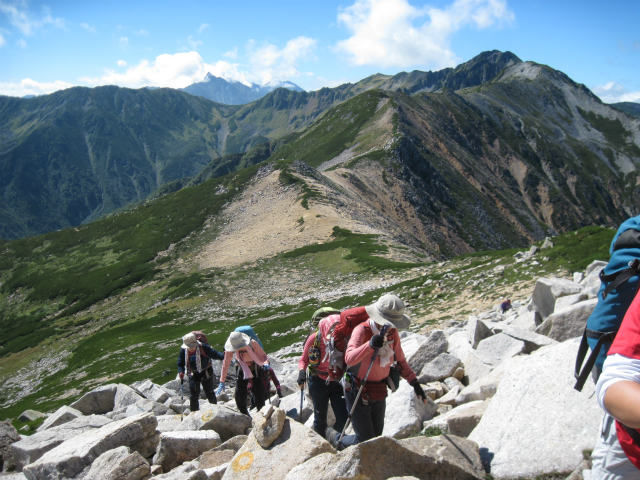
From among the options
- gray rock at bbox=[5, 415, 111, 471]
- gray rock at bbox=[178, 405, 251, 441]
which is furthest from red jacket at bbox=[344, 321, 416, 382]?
gray rock at bbox=[5, 415, 111, 471]

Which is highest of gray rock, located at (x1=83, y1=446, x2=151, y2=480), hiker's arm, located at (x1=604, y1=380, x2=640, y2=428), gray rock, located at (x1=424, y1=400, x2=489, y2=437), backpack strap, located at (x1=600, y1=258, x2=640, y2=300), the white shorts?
backpack strap, located at (x1=600, y1=258, x2=640, y2=300)

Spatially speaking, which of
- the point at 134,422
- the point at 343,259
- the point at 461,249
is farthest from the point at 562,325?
the point at 461,249

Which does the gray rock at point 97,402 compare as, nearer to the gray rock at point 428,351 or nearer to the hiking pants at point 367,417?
the gray rock at point 428,351

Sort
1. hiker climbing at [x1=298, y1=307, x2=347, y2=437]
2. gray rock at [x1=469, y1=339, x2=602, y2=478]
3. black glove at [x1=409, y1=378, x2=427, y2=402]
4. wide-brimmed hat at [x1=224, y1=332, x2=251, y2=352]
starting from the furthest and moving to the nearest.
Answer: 1. wide-brimmed hat at [x1=224, y1=332, x2=251, y2=352]
2. hiker climbing at [x1=298, y1=307, x2=347, y2=437]
3. black glove at [x1=409, y1=378, x2=427, y2=402]
4. gray rock at [x1=469, y1=339, x2=602, y2=478]

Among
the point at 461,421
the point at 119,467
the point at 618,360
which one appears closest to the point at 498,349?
the point at 461,421

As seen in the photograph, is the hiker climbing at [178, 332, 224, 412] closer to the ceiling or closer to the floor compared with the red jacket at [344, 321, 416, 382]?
closer to the floor

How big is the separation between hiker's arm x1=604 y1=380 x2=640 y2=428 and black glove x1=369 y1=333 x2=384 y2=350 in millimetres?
3729

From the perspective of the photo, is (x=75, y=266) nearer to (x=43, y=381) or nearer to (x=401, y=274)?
(x=43, y=381)

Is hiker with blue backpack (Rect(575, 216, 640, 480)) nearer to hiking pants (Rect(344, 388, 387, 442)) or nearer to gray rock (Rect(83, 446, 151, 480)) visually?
hiking pants (Rect(344, 388, 387, 442))

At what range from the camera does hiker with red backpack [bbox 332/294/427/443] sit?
6.76m

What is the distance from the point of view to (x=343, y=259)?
176 ft

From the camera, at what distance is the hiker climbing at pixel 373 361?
6.76m

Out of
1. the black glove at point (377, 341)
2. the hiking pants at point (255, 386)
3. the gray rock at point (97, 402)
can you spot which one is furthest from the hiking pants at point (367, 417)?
the gray rock at point (97, 402)

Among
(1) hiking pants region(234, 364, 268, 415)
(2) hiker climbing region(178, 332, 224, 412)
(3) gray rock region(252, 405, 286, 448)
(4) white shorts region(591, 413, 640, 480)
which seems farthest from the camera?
(2) hiker climbing region(178, 332, 224, 412)
